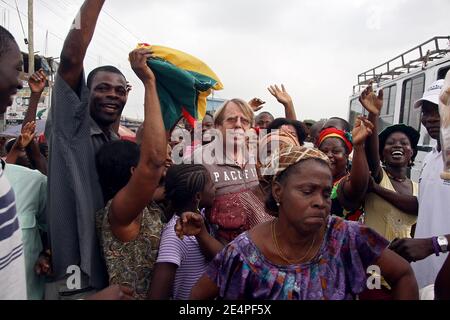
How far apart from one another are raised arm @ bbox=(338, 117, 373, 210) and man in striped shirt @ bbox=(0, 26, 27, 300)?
198 cm

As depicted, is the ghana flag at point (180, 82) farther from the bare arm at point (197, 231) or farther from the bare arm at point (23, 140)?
the bare arm at point (23, 140)

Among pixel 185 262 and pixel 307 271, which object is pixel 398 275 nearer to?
pixel 307 271

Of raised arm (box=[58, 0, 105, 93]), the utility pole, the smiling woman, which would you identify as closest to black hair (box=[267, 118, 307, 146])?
the smiling woman

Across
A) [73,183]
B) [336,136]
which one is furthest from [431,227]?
[73,183]

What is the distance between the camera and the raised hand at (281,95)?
14.5 feet

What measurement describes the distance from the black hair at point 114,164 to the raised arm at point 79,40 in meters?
0.38

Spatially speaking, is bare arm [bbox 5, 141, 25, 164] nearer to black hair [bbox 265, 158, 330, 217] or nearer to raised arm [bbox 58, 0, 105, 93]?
raised arm [bbox 58, 0, 105, 93]

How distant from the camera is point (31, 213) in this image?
1.86 meters

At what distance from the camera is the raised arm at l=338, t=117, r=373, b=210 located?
2482 mm

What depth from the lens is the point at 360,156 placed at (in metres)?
2.48

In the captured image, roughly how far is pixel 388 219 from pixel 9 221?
7.67 ft

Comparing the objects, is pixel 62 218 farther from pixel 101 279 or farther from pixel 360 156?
pixel 360 156

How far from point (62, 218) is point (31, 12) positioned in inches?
696

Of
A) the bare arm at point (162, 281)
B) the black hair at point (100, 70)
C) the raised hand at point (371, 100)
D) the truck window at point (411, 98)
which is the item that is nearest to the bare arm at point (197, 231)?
the bare arm at point (162, 281)
